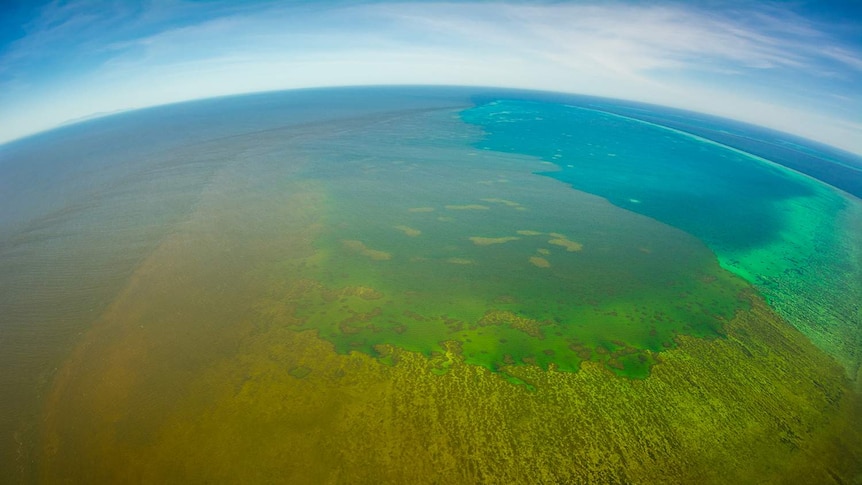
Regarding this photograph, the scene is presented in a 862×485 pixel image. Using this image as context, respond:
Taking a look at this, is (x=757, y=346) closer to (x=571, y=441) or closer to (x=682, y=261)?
(x=682, y=261)

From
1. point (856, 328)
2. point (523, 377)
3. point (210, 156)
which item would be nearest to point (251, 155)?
point (210, 156)

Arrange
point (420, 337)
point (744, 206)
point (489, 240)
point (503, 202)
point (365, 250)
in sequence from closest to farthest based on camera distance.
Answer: point (420, 337) < point (365, 250) < point (489, 240) < point (503, 202) < point (744, 206)

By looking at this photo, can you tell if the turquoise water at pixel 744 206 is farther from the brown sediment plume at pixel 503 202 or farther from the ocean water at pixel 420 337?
the brown sediment plume at pixel 503 202

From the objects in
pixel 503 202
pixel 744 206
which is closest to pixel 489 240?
pixel 503 202

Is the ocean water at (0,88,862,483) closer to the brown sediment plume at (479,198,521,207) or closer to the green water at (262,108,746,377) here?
the green water at (262,108,746,377)

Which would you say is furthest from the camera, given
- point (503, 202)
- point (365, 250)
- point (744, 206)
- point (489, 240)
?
point (744, 206)

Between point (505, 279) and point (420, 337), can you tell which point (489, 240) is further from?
point (420, 337)

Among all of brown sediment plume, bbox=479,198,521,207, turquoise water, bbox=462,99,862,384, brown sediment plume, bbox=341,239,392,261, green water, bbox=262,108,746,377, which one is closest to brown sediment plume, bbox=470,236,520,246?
green water, bbox=262,108,746,377
